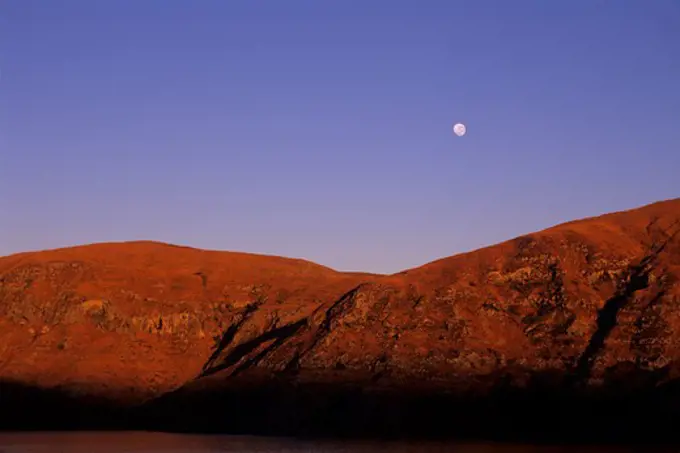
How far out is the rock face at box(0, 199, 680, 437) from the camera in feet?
308

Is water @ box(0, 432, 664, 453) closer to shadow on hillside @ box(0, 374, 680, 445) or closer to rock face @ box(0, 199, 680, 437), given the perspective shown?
shadow on hillside @ box(0, 374, 680, 445)

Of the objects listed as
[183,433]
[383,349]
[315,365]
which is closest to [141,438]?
[183,433]

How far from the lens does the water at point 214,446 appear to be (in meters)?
77.9

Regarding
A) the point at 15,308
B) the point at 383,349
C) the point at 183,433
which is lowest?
the point at 183,433

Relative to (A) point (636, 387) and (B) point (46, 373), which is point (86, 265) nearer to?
(B) point (46, 373)

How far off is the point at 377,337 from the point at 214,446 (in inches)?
1056

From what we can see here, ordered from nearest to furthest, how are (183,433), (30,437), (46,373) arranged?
1. (30,437)
2. (183,433)
3. (46,373)

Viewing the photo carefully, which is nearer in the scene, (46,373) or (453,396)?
(453,396)

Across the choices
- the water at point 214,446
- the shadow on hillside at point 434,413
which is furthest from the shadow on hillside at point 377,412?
the water at point 214,446

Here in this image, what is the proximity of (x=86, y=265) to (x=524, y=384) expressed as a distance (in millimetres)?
65370

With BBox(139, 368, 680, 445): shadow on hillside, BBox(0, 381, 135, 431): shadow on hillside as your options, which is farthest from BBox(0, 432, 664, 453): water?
BBox(0, 381, 135, 431): shadow on hillside

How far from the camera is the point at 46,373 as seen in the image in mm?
117375

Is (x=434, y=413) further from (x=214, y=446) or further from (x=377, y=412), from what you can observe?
(x=214, y=446)

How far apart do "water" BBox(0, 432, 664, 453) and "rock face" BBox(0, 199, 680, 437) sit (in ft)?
29.0
